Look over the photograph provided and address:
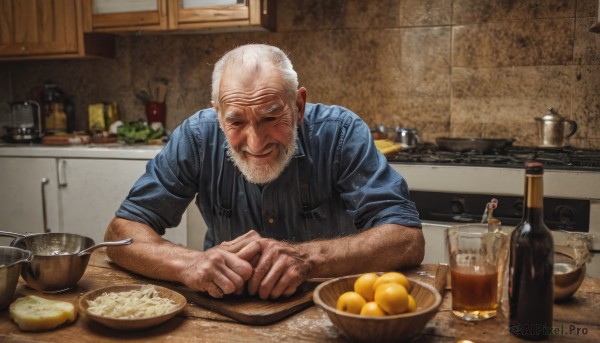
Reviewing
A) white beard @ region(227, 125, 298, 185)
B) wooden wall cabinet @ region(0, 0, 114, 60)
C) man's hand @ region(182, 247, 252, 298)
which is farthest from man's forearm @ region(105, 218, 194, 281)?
wooden wall cabinet @ region(0, 0, 114, 60)

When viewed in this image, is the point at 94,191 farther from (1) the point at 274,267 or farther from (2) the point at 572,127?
(2) the point at 572,127

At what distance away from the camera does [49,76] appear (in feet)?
13.4

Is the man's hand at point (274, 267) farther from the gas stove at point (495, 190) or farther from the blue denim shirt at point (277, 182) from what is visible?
the gas stove at point (495, 190)

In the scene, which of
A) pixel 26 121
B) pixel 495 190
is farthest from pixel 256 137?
pixel 26 121

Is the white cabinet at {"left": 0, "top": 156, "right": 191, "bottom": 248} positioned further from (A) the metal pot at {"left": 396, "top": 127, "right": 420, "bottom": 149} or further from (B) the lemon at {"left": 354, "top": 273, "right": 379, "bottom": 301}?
(B) the lemon at {"left": 354, "top": 273, "right": 379, "bottom": 301}

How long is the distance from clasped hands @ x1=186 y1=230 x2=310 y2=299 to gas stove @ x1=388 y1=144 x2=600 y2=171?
1.49m

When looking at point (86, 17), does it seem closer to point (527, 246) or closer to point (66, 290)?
point (66, 290)

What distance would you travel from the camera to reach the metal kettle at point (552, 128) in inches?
116

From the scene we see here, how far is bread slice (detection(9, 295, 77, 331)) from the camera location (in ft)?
3.67

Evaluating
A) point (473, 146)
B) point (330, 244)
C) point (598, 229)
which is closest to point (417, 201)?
point (473, 146)

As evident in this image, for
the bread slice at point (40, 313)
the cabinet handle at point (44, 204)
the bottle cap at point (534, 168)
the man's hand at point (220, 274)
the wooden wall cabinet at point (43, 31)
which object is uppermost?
the wooden wall cabinet at point (43, 31)

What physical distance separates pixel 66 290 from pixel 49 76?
→ 3134 mm

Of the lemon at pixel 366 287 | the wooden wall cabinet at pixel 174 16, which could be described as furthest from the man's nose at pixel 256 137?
the wooden wall cabinet at pixel 174 16

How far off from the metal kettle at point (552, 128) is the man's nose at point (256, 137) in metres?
1.91
